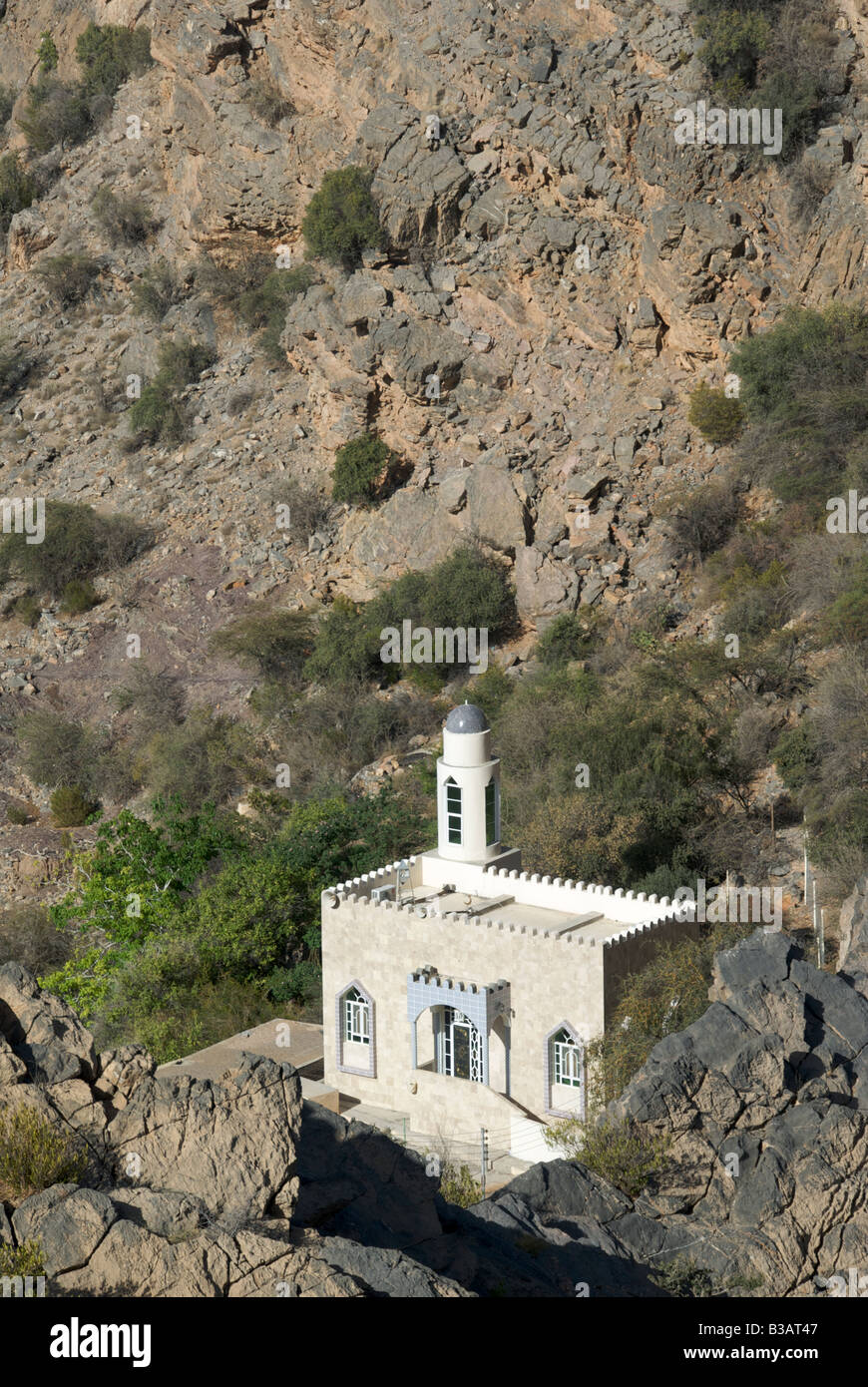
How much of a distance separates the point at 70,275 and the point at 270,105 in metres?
10.6

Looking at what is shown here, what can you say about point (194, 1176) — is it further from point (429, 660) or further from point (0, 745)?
point (0, 745)

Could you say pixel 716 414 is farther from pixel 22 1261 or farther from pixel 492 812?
pixel 22 1261

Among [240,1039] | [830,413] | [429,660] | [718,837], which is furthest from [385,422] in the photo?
[240,1039]

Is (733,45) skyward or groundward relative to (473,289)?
skyward

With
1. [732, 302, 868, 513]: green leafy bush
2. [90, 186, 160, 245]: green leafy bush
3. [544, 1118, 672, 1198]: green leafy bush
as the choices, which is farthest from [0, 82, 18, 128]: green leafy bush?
[544, 1118, 672, 1198]: green leafy bush

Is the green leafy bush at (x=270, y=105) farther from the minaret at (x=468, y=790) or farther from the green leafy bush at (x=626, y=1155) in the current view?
the green leafy bush at (x=626, y=1155)

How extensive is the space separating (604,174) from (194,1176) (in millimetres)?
29678

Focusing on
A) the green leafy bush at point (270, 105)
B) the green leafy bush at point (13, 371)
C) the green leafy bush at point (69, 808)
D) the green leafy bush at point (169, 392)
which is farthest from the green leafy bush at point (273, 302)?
the green leafy bush at point (69, 808)

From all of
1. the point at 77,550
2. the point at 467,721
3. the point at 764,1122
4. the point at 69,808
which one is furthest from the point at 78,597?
the point at 764,1122

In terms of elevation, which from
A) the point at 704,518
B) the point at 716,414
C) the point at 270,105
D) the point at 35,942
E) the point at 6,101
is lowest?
the point at 35,942

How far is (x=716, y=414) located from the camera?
34812 millimetres

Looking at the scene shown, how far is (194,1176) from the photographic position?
9562 millimetres

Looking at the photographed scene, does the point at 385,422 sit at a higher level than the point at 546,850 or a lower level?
higher

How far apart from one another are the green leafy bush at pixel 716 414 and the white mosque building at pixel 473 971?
1569 cm
